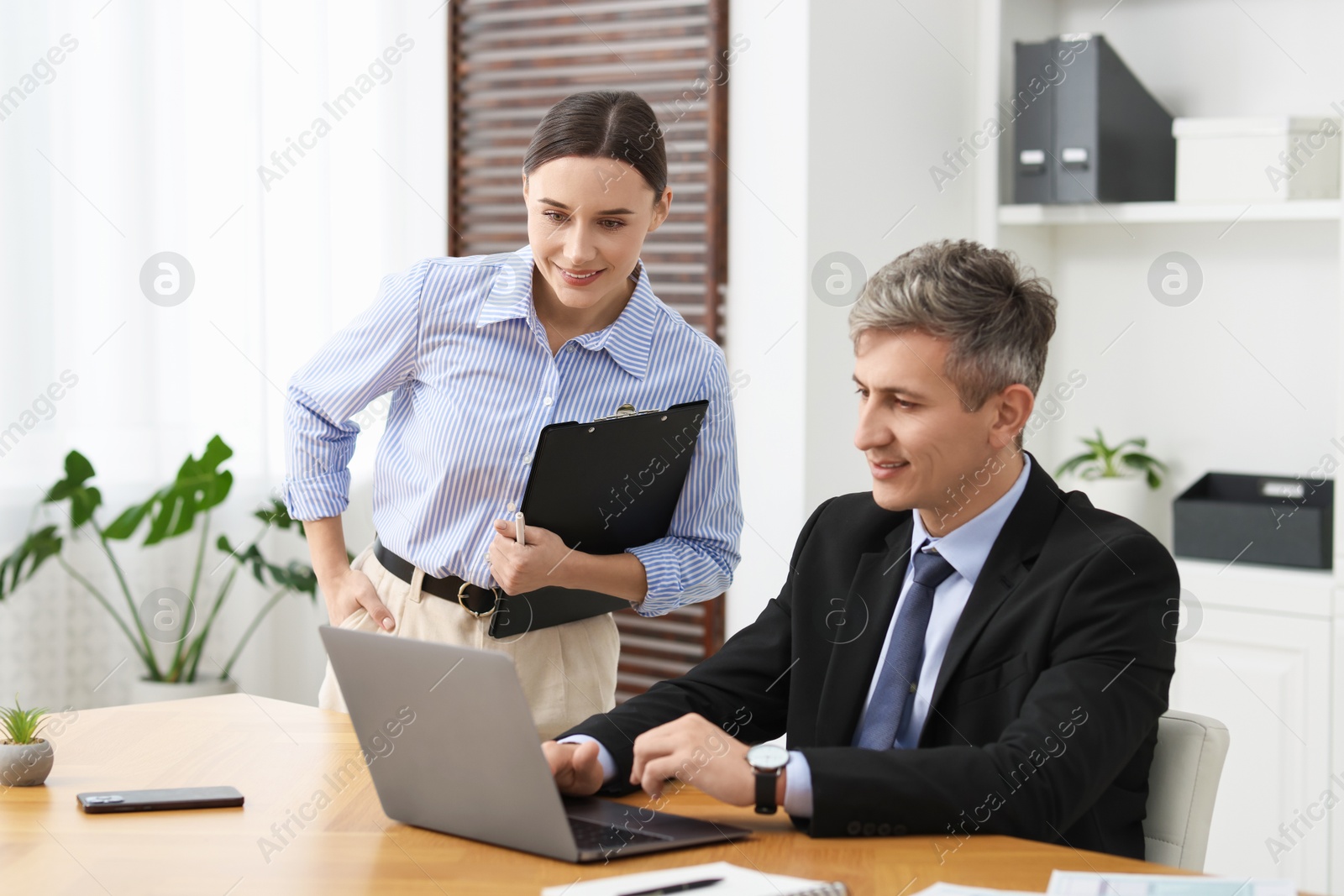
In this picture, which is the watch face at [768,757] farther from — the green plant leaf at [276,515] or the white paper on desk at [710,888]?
the green plant leaf at [276,515]

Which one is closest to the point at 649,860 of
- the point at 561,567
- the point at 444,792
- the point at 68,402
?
the point at 444,792

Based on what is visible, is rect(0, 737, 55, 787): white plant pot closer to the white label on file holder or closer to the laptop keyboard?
the laptop keyboard

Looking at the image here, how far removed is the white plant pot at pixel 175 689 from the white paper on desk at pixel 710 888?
231 cm

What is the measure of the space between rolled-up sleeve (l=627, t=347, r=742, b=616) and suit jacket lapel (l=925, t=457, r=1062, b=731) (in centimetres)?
51

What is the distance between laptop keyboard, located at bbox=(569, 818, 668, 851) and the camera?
1.41 m

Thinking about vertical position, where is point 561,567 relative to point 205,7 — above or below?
below

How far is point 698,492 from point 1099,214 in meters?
1.77

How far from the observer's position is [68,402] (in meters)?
3.34

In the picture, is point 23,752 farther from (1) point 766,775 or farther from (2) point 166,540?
(2) point 166,540

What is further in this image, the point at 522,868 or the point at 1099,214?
the point at 1099,214

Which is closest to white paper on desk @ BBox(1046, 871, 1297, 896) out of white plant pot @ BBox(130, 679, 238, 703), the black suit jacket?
the black suit jacket

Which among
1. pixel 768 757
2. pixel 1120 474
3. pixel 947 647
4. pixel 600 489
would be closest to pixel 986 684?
pixel 947 647

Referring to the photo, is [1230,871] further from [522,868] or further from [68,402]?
[68,402]

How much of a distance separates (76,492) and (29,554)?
0.18m
